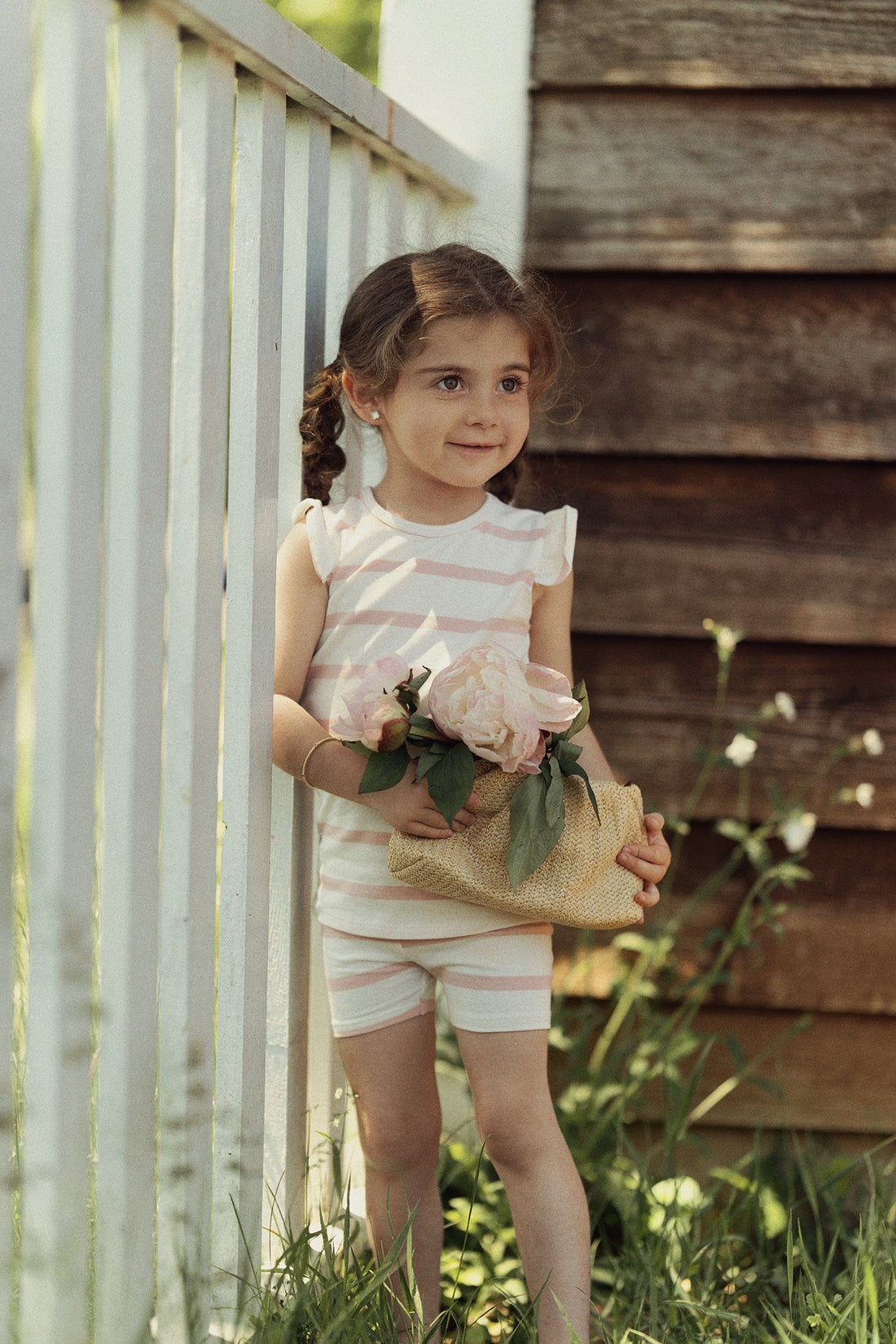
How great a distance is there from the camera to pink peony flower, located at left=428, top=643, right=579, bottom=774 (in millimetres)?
1285

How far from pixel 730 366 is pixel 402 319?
2.57 ft

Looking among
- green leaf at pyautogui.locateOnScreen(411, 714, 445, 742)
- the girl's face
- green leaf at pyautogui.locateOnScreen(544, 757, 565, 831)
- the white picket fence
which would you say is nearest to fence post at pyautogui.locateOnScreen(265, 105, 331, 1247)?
the white picket fence

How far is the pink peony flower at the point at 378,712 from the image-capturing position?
4.31 ft

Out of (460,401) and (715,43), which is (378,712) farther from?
(715,43)

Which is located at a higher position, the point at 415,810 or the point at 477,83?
the point at 477,83

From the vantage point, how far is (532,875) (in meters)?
1.41

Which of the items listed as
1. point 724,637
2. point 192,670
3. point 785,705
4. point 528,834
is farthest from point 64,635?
point 785,705

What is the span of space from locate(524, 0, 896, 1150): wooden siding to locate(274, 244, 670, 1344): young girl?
0.47 metres

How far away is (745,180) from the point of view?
6.56 ft

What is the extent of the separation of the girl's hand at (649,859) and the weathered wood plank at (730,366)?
30.6 inches

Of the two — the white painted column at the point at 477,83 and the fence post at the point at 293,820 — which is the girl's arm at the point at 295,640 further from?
the white painted column at the point at 477,83

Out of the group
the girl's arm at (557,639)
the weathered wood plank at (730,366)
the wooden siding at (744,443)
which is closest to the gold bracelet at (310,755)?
the girl's arm at (557,639)

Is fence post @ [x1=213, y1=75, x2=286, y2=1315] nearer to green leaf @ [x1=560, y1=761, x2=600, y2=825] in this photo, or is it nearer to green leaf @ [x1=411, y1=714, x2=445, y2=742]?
green leaf @ [x1=411, y1=714, x2=445, y2=742]

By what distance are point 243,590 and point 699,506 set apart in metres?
0.96
